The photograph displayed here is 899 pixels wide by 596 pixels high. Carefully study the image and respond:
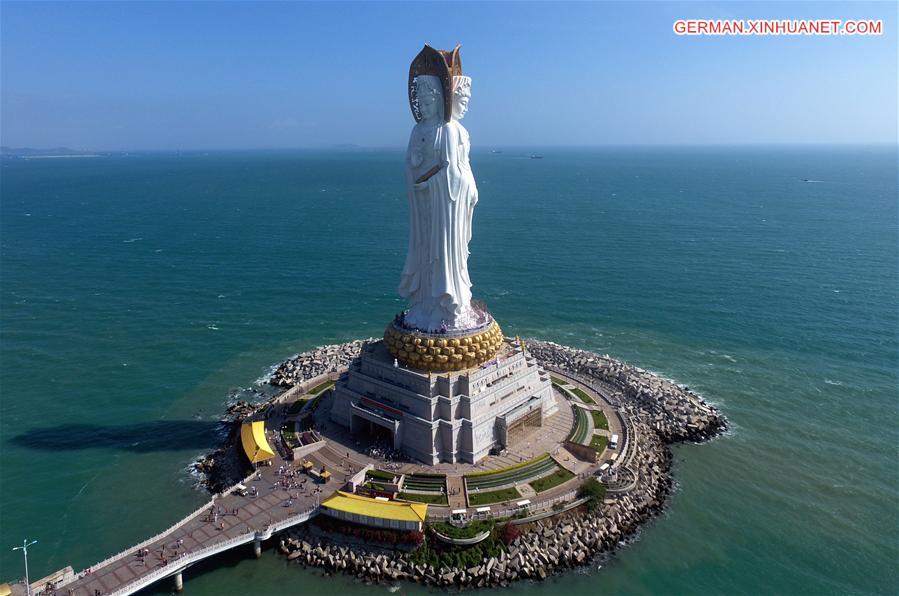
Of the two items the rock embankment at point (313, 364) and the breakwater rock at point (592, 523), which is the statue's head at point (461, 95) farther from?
the rock embankment at point (313, 364)

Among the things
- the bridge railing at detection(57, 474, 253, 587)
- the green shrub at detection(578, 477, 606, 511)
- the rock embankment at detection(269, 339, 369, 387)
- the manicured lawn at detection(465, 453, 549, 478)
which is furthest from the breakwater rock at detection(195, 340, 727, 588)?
the rock embankment at detection(269, 339, 369, 387)

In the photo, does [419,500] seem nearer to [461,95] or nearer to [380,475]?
[380,475]

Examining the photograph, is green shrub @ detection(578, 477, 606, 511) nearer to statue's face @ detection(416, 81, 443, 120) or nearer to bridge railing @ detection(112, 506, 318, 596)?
bridge railing @ detection(112, 506, 318, 596)

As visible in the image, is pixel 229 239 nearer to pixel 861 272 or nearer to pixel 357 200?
pixel 357 200

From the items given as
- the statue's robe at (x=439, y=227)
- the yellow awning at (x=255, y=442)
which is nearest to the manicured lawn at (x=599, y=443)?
the statue's robe at (x=439, y=227)

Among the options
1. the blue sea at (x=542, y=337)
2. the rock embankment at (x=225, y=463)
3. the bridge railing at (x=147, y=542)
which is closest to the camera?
the bridge railing at (x=147, y=542)

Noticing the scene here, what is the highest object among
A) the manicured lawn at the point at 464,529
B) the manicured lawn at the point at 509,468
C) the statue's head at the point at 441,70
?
the statue's head at the point at 441,70
